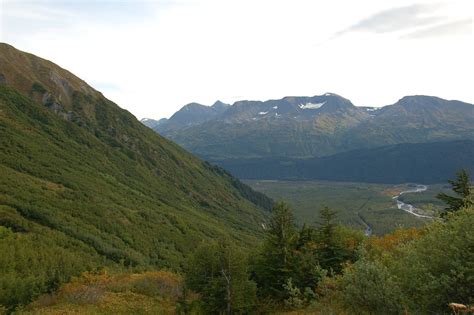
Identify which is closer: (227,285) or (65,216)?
(227,285)

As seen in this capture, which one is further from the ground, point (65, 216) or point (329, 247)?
point (329, 247)

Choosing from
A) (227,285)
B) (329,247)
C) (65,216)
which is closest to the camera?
(227,285)

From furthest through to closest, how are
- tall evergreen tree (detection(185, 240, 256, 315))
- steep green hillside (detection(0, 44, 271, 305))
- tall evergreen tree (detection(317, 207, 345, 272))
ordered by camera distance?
steep green hillside (detection(0, 44, 271, 305)) < tall evergreen tree (detection(317, 207, 345, 272)) < tall evergreen tree (detection(185, 240, 256, 315))

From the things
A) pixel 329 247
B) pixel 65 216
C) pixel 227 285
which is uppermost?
pixel 329 247

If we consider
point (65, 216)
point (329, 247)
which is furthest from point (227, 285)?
point (65, 216)

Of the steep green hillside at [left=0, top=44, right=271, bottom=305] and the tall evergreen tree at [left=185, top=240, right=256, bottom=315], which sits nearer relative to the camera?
the tall evergreen tree at [left=185, top=240, right=256, bottom=315]

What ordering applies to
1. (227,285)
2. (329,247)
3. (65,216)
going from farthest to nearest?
1. (65,216)
2. (329,247)
3. (227,285)

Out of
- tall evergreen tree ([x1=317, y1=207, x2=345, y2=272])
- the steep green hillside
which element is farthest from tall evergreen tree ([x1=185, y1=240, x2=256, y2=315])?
the steep green hillside

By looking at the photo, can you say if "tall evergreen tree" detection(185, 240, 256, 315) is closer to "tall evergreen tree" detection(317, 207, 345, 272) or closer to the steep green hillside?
"tall evergreen tree" detection(317, 207, 345, 272)

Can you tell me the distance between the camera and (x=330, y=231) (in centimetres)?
4631

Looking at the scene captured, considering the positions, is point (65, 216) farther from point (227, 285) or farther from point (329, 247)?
point (329, 247)

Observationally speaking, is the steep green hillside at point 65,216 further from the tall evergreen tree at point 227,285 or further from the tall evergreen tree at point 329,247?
the tall evergreen tree at point 329,247

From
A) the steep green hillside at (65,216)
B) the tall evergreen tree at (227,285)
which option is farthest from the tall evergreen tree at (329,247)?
the steep green hillside at (65,216)

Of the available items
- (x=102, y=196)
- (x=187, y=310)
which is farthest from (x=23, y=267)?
(x=102, y=196)
